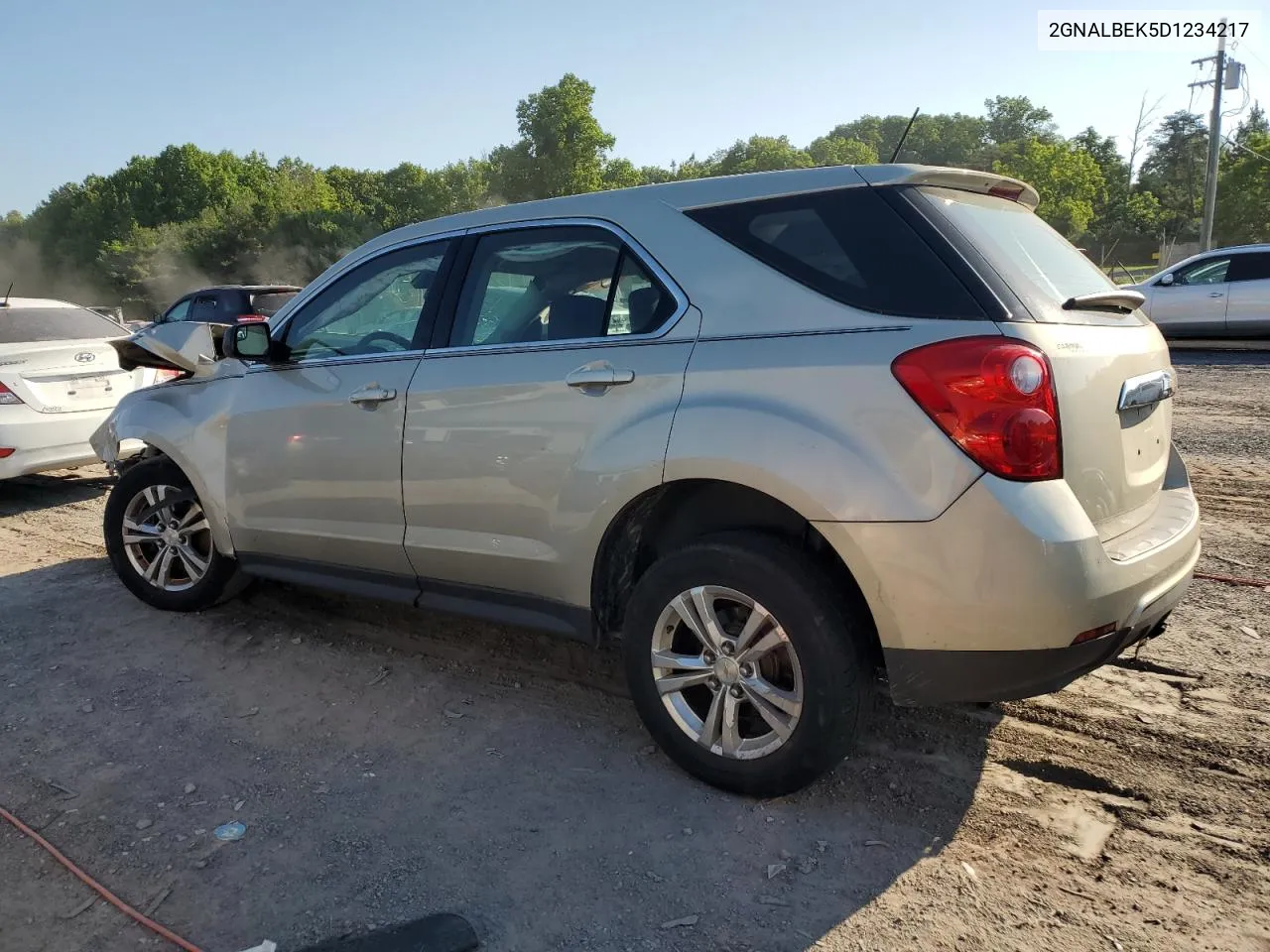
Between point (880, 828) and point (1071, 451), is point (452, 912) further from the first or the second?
point (1071, 451)

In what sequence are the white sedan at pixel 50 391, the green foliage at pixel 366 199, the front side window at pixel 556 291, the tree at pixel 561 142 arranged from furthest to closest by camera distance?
the tree at pixel 561 142
the green foliage at pixel 366 199
the white sedan at pixel 50 391
the front side window at pixel 556 291

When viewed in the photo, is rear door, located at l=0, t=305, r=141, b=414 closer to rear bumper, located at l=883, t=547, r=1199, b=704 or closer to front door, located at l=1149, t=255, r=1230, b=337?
A: rear bumper, located at l=883, t=547, r=1199, b=704

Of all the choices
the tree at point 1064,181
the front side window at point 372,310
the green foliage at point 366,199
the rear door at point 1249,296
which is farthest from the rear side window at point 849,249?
the tree at point 1064,181

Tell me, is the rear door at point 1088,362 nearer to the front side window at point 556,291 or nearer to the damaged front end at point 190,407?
the front side window at point 556,291

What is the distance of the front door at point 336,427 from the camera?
365 cm

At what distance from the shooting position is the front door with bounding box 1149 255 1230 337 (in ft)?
44.7

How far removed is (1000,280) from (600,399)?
1.24 metres

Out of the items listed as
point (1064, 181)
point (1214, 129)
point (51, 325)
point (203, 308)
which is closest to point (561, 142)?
point (1064, 181)

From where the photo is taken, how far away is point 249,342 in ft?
13.1

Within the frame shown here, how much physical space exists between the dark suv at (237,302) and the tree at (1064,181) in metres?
52.6

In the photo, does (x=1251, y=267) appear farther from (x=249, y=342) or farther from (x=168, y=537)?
(x=168, y=537)

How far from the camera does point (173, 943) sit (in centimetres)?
233

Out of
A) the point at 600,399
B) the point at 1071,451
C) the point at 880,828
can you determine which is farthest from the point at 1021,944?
the point at 600,399

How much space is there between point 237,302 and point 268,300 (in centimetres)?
44
